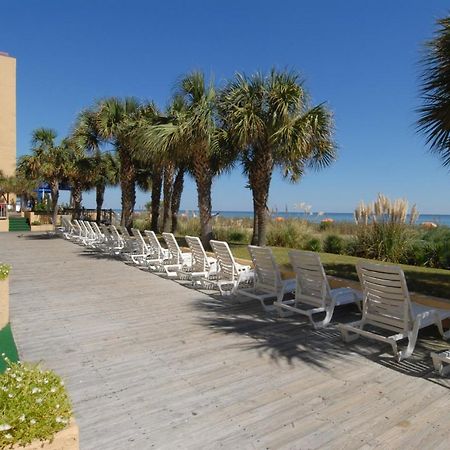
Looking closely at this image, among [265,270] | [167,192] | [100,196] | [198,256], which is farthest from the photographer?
[100,196]

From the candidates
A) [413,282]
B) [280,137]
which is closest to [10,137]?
[280,137]

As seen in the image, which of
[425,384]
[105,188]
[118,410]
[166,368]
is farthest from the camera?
[105,188]

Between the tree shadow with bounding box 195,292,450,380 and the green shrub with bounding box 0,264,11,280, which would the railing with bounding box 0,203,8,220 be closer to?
the green shrub with bounding box 0,264,11,280

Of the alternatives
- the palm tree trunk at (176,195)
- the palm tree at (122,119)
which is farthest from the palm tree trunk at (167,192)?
the palm tree at (122,119)

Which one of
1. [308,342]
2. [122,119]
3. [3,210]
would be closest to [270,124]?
[308,342]

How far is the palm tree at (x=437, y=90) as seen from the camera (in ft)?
21.0

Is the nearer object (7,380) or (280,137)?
(7,380)

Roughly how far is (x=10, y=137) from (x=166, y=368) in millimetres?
49890

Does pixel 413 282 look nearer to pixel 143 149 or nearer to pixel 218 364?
pixel 218 364

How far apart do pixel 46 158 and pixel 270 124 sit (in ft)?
46.8

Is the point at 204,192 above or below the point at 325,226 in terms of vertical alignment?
above

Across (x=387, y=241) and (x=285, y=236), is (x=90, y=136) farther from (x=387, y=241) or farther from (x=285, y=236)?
(x=387, y=241)

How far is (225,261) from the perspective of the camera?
7258 mm

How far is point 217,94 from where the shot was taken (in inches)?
491
